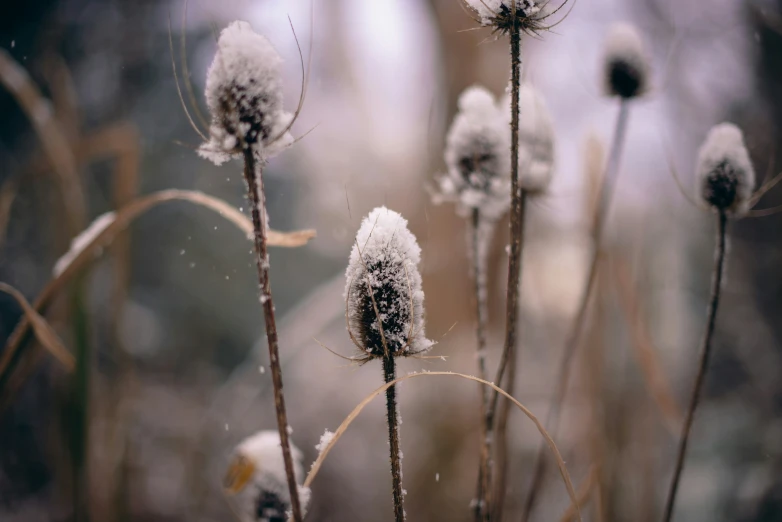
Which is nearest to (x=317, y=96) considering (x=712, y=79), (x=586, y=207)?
(x=586, y=207)

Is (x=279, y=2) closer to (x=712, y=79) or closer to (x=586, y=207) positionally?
(x=586, y=207)

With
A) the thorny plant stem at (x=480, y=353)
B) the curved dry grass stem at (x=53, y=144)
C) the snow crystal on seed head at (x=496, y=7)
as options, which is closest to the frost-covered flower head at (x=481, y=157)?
the thorny plant stem at (x=480, y=353)

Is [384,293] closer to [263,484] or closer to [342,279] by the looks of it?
[263,484]

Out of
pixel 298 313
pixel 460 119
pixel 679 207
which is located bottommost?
pixel 298 313

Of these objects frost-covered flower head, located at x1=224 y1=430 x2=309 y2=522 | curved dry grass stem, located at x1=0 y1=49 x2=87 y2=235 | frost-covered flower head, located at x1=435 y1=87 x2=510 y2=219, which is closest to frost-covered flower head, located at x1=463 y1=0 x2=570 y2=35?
frost-covered flower head, located at x1=435 y1=87 x2=510 y2=219

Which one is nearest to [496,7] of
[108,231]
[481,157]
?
[481,157]

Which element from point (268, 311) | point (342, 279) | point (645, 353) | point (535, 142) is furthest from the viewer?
point (342, 279)
